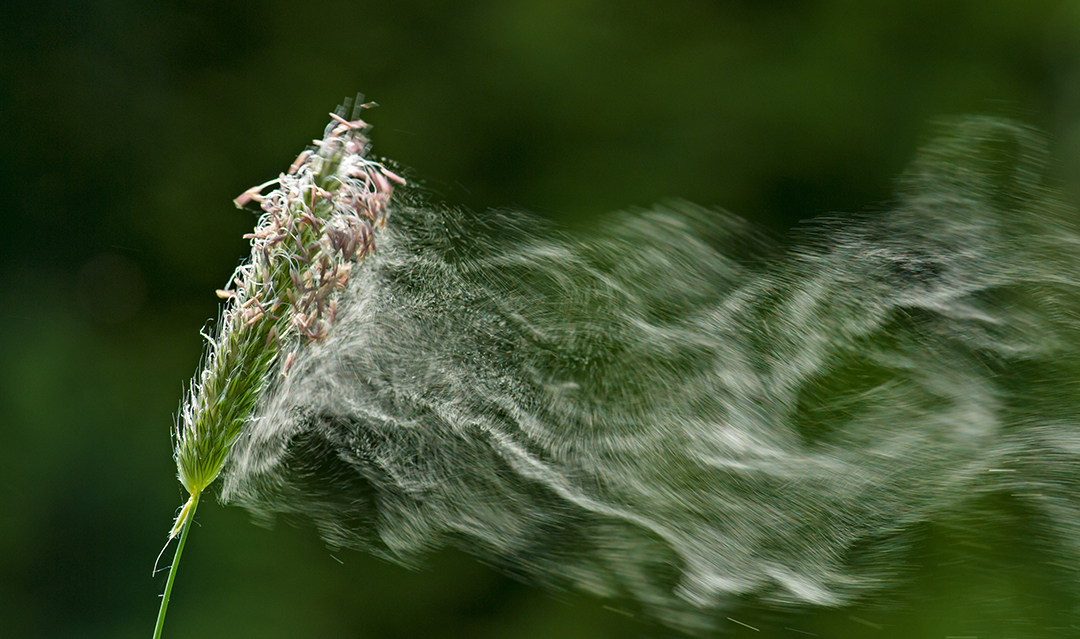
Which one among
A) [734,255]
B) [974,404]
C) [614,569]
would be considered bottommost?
[614,569]

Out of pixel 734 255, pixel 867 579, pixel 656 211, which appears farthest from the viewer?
pixel 656 211

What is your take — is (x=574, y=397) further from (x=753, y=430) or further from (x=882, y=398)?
(x=882, y=398)

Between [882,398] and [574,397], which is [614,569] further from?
[882,398]

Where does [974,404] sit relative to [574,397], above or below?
above

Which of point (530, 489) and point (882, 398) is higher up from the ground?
point (882, 398)

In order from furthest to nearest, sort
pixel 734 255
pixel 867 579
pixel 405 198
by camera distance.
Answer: pixel 734 255
pixel 405 198
pixel 867 579

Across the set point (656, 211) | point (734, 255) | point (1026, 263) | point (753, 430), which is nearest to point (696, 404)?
point (753, 430)

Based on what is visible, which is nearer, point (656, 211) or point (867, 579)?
point (867, 579)

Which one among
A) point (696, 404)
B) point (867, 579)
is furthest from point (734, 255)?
point (867, 579)

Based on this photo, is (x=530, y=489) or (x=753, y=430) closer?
(x=753, y=430)
